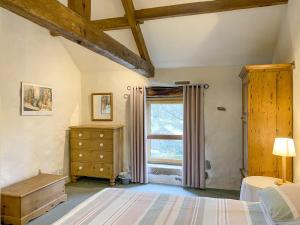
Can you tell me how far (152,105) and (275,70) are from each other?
2.32 metres

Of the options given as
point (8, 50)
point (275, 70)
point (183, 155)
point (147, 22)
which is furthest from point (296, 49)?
point (8, 50)

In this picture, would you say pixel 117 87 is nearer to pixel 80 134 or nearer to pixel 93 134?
pixel 93 134

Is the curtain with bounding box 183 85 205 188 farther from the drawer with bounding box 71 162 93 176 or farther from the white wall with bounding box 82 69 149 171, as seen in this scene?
the drawer with bounding box 71 162 93 176

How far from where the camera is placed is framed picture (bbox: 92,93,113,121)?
181 inches

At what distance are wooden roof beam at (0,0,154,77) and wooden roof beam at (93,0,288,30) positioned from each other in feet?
1.92

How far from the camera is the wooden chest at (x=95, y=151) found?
414cm

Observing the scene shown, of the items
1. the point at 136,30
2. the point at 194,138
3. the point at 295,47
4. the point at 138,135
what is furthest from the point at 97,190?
the point at 295,47

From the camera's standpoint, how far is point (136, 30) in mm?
3385

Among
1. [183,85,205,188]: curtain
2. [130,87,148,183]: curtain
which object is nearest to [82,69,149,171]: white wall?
[130,87,148,183]: curtain

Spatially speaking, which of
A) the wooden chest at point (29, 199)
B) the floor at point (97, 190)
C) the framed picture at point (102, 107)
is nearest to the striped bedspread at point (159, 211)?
the wooden chest at point (29, 199)

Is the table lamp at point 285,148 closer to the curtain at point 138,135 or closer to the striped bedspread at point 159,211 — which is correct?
the striped bedspread at point 159,211

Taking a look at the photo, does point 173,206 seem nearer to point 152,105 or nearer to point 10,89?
point 10,89

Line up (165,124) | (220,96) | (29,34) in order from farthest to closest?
(165,124)
(220,96)
(29,34)

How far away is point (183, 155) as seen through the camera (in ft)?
13.4
